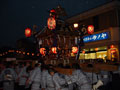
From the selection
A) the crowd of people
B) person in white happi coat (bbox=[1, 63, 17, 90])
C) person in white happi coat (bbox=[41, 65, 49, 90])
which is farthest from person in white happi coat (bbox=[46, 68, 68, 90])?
person in white happi coat (bbox=[1, 63, 17, 90])

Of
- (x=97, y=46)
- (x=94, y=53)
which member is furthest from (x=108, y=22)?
(x=94, y=53)

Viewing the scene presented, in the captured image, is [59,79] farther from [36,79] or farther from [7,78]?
[7,78]

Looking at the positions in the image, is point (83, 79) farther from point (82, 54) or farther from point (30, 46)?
point (30, 46)

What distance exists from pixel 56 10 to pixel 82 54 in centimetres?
999

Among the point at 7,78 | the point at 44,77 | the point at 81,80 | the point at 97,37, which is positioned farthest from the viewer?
the point at 97,37

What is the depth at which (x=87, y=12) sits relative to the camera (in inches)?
845

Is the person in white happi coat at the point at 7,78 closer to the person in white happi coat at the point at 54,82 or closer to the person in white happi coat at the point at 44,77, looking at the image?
the person in white happi coat at the point at 44,77

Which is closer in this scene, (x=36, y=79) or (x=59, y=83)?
(x=59, y=83)

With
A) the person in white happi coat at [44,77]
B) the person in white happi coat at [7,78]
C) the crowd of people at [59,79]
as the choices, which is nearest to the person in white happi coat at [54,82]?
the crowd of people at [59,79]

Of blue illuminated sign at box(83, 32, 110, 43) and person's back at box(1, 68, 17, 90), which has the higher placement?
blue illuminated sign at box(83, 32, 110, 43)

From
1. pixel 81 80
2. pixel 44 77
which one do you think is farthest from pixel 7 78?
pixel 81 80

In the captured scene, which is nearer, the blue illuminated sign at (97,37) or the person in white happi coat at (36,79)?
the person in white happi coat at (36,79)

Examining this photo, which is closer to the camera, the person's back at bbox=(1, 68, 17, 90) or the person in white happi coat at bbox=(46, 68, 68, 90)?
the person in white happi coat at bbox=(46, 68, 68, 90)

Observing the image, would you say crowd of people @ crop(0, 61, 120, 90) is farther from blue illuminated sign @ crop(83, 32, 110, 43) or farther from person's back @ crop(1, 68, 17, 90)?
blue illuminated sign @ crop(83, 32, 110, 43)
